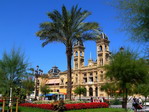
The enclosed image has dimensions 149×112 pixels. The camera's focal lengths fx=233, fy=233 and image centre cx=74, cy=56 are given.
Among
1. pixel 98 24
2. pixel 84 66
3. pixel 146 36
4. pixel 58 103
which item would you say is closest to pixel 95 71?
pixel 84 66

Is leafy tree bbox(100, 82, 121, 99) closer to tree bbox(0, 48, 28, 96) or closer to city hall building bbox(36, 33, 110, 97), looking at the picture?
tree bbox(0, 48, 28, 96)

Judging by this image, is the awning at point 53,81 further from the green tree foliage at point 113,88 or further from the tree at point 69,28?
the tree at point 69,28

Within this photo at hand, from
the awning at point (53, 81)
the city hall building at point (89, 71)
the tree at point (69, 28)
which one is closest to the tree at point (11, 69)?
the tree at point (69, 28)

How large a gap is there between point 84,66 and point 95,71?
6425 mm

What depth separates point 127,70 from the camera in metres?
17.3

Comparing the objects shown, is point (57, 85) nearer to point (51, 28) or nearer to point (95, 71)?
point (95, 71)

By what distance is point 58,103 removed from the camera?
1519 centimetres

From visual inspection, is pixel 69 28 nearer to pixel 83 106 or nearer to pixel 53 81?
pixel 83 106

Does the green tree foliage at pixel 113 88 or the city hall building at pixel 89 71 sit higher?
the city hall building at pixel 89 71

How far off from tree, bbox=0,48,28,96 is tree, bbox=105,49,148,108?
9004mm

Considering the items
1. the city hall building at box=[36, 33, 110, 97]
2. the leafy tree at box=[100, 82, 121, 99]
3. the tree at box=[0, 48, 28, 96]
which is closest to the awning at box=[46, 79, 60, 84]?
the city hall building at box=[36, 33, 110, 97]

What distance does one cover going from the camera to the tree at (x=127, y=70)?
1741 cm

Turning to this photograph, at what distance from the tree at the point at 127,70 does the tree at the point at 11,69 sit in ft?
29.5

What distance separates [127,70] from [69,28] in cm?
731
